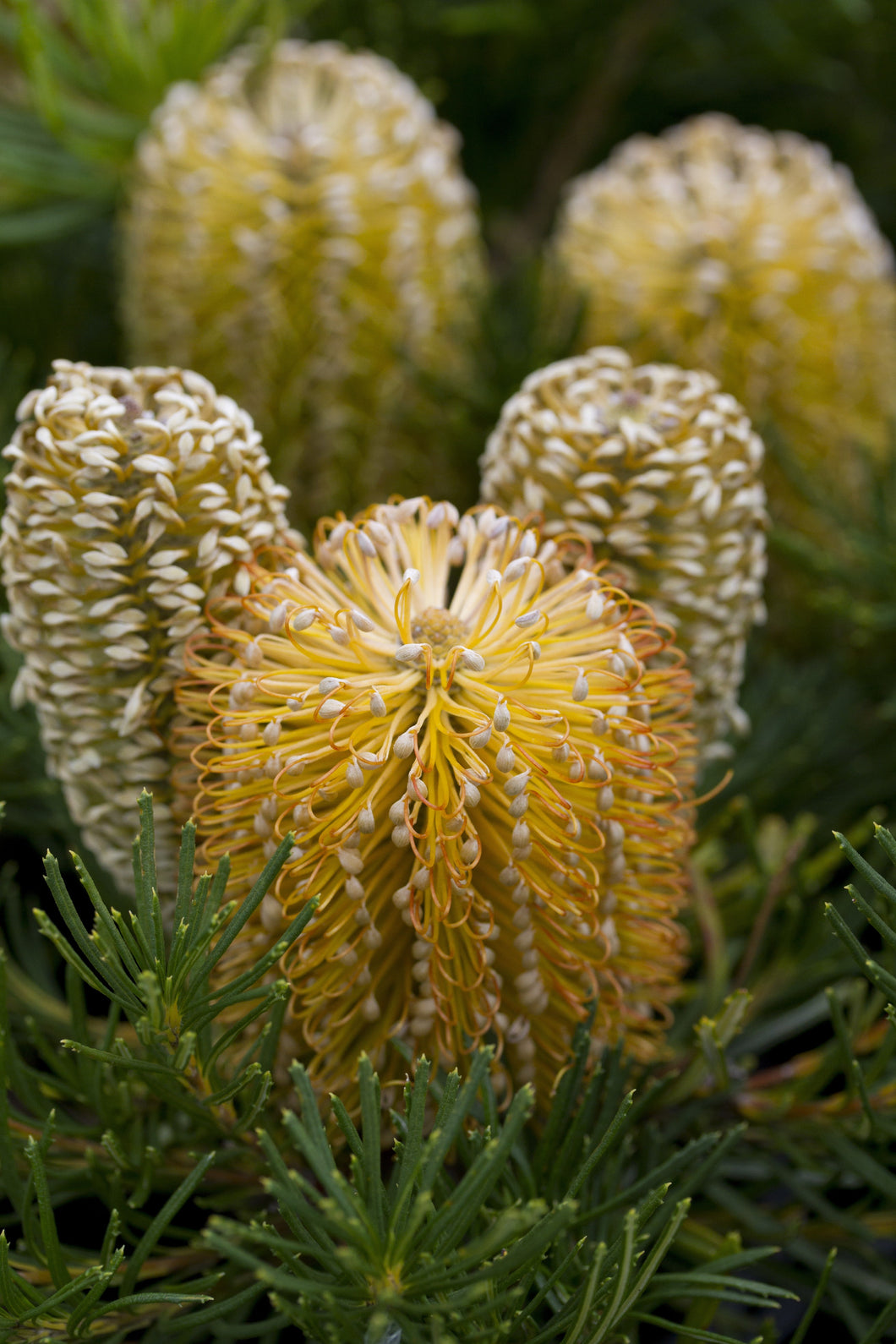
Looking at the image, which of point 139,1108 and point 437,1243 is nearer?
point 437,1243

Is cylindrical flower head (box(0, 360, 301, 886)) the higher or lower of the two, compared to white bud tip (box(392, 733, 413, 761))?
higher

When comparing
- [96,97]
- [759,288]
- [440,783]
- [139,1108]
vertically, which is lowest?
[139,1108]

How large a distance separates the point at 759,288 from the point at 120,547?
38 cm

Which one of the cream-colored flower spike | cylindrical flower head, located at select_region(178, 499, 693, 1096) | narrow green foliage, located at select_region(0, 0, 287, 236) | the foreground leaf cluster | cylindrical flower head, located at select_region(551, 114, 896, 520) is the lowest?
the foreground leaf cluster

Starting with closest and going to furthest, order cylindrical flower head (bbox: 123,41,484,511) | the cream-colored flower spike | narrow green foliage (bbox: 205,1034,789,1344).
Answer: narrow green foliage (bbox: 205,1034,789,1344)
the cream-colored flower spike
cylindrical flower head (bbox: 123,41,484,511)

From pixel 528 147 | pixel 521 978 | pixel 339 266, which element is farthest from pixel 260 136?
pixel 521 978

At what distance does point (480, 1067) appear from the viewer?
9.6 inches

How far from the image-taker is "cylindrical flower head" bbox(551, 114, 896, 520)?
1.86 ft

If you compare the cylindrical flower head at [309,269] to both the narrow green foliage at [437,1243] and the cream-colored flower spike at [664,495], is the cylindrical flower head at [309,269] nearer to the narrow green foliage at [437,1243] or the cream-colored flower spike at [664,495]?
the cream-colored flower spike at [664,495]

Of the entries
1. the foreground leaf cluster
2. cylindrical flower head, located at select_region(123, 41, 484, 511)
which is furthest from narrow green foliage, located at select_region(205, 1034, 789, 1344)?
cylindrical flower head, located at select_region(123, 41, 484, 511)

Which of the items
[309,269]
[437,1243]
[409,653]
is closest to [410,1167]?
[437,1243]

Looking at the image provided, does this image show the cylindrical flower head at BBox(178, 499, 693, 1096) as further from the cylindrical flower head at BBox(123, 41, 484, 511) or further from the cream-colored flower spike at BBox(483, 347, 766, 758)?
the cylindrical flower head at BBox(123, 41, 484, 511)

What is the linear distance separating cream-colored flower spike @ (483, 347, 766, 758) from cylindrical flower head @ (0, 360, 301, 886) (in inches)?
3.5

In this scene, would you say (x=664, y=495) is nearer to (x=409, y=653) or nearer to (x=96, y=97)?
(x=409, y=653)
